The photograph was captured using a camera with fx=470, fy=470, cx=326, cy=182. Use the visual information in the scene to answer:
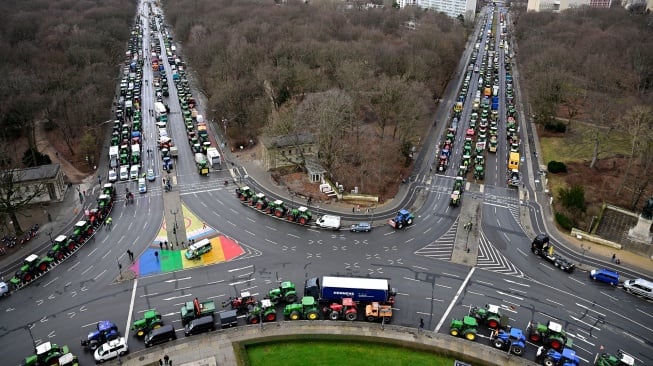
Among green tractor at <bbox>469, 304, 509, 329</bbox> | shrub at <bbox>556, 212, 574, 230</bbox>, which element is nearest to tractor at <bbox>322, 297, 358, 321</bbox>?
green tractor at <bbox>469, 304, 509, 329</bbox>

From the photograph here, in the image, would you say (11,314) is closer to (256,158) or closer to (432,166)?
(256,158)

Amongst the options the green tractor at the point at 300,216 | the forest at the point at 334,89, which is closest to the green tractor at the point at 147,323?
the green tractor at the point at 300,216

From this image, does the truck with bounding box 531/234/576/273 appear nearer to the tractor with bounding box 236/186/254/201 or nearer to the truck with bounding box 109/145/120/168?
the tractor with bounding box 236/186/254/201

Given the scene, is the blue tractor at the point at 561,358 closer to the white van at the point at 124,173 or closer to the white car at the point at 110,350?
the white car at the point at 110,350

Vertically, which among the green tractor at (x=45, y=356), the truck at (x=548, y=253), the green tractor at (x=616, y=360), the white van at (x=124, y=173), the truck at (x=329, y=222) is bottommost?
the green tractor at (x=45, y=356)

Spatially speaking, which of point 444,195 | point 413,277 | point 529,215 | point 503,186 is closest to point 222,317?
point 413,277
